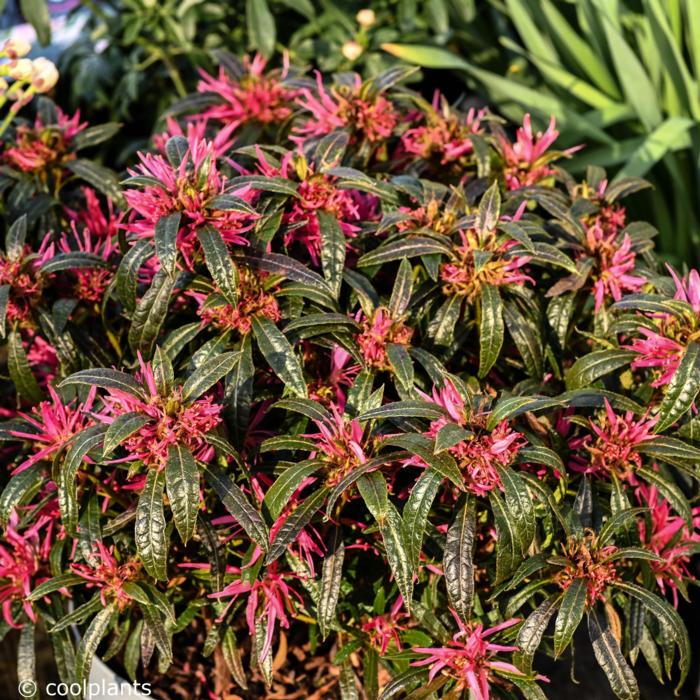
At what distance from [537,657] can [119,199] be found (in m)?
1.09

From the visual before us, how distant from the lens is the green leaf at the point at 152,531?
0.96 metres

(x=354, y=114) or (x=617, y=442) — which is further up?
(x=354, y=114)

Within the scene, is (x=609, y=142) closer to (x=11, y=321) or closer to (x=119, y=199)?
(x=119, y=199)

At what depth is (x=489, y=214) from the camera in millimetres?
1145

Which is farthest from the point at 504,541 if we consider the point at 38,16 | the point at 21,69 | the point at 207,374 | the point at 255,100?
the point at 38,16

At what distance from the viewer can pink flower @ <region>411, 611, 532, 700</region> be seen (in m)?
1.01

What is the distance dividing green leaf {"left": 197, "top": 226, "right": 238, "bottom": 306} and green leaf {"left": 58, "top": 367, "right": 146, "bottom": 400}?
0.15 meters

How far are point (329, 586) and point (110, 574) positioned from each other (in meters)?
0.30

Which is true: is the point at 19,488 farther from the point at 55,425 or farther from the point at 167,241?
the point at 167,241

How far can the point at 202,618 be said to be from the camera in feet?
4.33

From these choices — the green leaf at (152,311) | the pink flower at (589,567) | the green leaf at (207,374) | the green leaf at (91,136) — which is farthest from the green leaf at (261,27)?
the pink flower at (589,567)

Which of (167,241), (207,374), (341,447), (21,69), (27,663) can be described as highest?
(21,69)

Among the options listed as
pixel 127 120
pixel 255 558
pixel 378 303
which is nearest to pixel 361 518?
pixel 255 558

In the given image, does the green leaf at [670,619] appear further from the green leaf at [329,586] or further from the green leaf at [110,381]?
the green leaf at [110,381]
